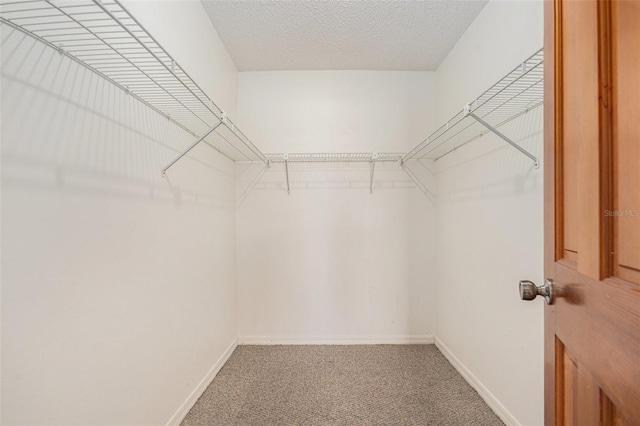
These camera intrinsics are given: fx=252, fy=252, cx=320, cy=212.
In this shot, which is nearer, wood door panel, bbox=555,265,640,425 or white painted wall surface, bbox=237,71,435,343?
wood door panel, bbox=555,265,640,425

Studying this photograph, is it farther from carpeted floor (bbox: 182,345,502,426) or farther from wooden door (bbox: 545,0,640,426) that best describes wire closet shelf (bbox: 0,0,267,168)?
carpeted floor (bbox: 182,345,502,426)

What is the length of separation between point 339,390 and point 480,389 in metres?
0.89

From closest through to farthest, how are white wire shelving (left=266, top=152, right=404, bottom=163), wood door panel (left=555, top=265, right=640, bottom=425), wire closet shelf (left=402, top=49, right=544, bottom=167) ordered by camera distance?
wood door panel (left=555, top=265, right=640, bottom=425) → wire closet shelf (left=402, top=49, right=544, bottom=167) → white wire shelving (left=266, top=152, right=404, bottom=163)

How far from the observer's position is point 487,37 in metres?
1.55

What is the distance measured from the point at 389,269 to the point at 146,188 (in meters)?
1.89

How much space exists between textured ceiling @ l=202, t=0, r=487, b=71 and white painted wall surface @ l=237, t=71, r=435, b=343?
0.53ft

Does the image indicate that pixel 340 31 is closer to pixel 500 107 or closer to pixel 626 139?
pixel 500 107

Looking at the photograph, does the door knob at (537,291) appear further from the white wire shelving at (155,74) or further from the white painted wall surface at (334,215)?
the white painted wall surface at (334,215)

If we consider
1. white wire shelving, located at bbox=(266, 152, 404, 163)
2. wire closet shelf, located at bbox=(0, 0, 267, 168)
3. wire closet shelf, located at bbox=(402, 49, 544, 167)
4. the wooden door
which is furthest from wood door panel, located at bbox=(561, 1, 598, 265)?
white wire shelving, located at bbox=(266, 152, 404, 163)

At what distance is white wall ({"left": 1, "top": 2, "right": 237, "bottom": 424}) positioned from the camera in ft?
2.19

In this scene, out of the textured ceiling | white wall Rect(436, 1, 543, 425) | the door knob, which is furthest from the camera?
the textured ceiling

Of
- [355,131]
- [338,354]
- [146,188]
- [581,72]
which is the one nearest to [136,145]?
[146,188]

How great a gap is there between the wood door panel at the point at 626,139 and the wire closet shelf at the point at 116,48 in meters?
0.95

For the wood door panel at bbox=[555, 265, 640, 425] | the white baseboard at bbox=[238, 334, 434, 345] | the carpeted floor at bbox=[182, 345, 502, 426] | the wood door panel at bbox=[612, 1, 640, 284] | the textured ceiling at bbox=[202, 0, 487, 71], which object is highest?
the textured ceiling at bbox=[202, 0, 487, 71]
